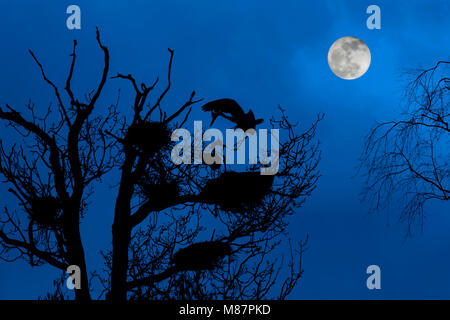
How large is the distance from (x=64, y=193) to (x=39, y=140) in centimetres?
99

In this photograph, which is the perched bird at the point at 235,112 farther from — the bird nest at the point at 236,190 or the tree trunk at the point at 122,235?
the tree trunk at the point at 122,235

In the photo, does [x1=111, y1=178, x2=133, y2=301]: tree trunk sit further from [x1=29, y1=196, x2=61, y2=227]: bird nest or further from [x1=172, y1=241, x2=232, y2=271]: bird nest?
[x1=29, y1=196, x2=61, y2=227]: bird nest

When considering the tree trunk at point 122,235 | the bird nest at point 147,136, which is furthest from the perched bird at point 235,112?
the tree trunk at point 122,235

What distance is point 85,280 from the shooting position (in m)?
5.68

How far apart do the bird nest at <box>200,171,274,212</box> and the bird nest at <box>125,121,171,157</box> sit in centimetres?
92

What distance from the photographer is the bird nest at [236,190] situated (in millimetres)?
6145

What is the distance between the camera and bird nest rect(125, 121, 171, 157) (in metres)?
6.32

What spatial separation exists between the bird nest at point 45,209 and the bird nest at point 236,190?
6.55 ft

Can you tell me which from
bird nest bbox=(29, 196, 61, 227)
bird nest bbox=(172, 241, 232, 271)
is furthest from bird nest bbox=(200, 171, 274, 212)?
bird nest bbox=(29, 196, 61, 227)

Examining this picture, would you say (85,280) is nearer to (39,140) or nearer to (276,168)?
(39,140)

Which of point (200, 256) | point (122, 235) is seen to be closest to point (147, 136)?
point (122, 235)
